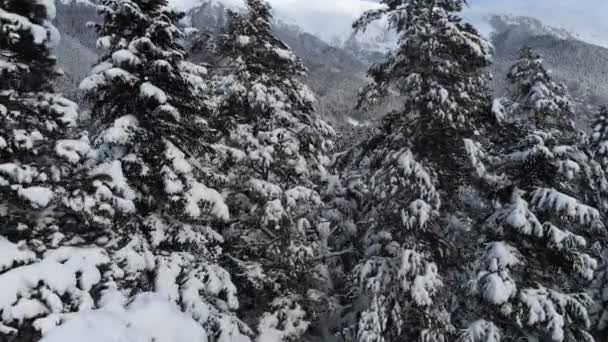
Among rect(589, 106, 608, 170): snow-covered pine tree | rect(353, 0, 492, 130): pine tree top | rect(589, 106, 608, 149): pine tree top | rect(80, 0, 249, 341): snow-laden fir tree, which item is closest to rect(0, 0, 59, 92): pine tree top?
rect(80, 0, 249, 341): snow-laden fir tree

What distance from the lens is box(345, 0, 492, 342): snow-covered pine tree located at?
11570 millimetres

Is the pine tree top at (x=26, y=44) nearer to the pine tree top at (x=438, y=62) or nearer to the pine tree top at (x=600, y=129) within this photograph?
the pine tree top at (x=438, y=62)

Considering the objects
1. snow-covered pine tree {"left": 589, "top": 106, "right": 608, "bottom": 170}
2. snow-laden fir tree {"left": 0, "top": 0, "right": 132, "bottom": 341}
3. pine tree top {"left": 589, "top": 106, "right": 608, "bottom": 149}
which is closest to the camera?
snow-laden fir tree {"left": 0, "top": 0, "right": 132, "bottom": 341}

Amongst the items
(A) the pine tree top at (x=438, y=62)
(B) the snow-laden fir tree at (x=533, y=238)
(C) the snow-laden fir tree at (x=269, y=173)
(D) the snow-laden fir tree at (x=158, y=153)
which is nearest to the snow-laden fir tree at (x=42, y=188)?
(D) the snow-laden fir tree at (x=158, y=153)

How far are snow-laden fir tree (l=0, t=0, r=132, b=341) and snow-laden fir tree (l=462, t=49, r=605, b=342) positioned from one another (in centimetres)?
842

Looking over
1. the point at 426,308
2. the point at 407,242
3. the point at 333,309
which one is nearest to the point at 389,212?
the point at 407,242

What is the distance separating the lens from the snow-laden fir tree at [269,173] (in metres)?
14.5

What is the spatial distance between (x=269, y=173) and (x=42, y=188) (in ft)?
25.9

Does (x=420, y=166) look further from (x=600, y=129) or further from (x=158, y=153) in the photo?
(x=600, y=129)

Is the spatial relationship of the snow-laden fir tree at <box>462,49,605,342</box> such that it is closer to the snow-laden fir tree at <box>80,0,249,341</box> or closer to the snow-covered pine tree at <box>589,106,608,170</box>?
the snow-laden fir tree at <box>80,0,249,341</box>

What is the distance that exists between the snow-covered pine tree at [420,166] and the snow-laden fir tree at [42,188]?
6.26 metres

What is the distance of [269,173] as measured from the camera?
15766 mm

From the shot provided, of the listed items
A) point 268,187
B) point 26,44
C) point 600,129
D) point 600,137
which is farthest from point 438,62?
point 600,129

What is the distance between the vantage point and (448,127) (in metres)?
12.1
